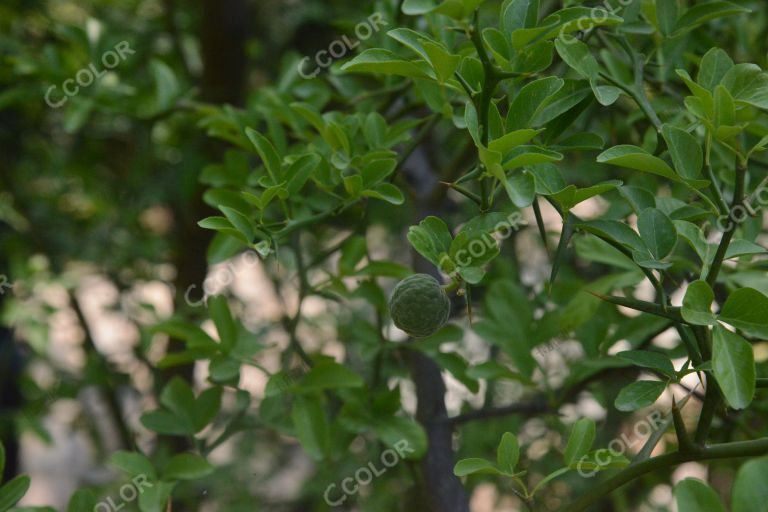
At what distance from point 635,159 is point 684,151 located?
0.10ft

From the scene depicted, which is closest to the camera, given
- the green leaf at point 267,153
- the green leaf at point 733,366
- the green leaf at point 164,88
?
the green leaf at point 733,366

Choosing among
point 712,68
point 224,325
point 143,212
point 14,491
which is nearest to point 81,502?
point 14,491

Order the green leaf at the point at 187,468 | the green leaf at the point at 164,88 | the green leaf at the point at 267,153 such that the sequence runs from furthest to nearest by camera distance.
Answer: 1. the green leaf at the point at 164,88
2. the green leaf at the point at 187,468
3. the green leaf at the point at 267,153

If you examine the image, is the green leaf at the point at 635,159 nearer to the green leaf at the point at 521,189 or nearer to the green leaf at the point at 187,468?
the green leaf at the point at 521,189

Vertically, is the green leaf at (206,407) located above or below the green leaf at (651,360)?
below

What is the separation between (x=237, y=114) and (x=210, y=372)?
243 millimetres

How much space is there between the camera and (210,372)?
0.67 metres

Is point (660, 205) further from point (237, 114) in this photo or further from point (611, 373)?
point (237, 114)

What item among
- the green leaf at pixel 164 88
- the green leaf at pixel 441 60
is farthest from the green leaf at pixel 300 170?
the green leaf at pixel 164 88

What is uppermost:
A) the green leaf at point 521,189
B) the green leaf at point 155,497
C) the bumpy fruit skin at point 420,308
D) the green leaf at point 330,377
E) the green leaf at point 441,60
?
the green leaf at point 441,60

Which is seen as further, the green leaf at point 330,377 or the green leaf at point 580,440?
the green leaf at point 330,377

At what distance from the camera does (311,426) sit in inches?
26.9

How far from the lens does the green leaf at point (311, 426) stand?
0.67 meters

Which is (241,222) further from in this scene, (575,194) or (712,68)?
(712,68)
